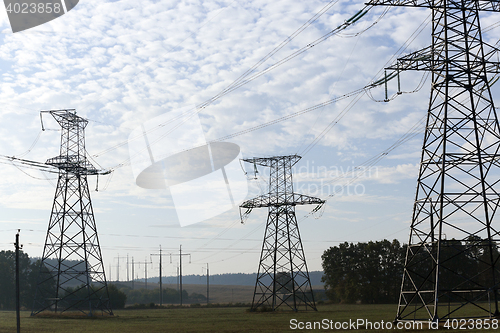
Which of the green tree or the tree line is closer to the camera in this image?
the tree line

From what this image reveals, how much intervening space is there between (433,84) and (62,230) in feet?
128

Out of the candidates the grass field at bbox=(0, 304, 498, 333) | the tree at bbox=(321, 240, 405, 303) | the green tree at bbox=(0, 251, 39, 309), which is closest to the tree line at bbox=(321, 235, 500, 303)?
the tree at bbox=(321, 240, 405, 303)

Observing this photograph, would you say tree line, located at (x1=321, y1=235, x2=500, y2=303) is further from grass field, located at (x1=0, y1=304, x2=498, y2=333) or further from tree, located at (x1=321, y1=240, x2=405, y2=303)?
grass field, located at (x1=0, y1=304, x2=498, y2=333)

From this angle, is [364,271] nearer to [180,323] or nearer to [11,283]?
[180,323]

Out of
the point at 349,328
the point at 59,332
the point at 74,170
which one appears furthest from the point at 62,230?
the point at 349,328

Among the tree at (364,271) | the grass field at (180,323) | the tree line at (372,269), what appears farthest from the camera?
the tree at (364,271)

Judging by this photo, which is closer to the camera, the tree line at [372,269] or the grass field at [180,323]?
the grass field at [180,323]

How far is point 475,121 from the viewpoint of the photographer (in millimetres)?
30594

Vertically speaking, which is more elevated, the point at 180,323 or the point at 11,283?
the point at 180,323

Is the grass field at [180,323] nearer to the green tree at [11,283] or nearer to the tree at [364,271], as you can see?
the tree at [364,271]

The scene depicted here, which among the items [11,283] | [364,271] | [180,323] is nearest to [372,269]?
[364,271]

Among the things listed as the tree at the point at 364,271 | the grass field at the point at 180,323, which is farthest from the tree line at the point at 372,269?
the grass field at the point at 180,323

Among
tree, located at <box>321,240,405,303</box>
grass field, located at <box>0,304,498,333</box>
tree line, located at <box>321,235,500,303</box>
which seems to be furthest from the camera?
tree, located at <box>321,240,405,303</box>

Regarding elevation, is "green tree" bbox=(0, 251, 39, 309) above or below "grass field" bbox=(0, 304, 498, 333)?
below
